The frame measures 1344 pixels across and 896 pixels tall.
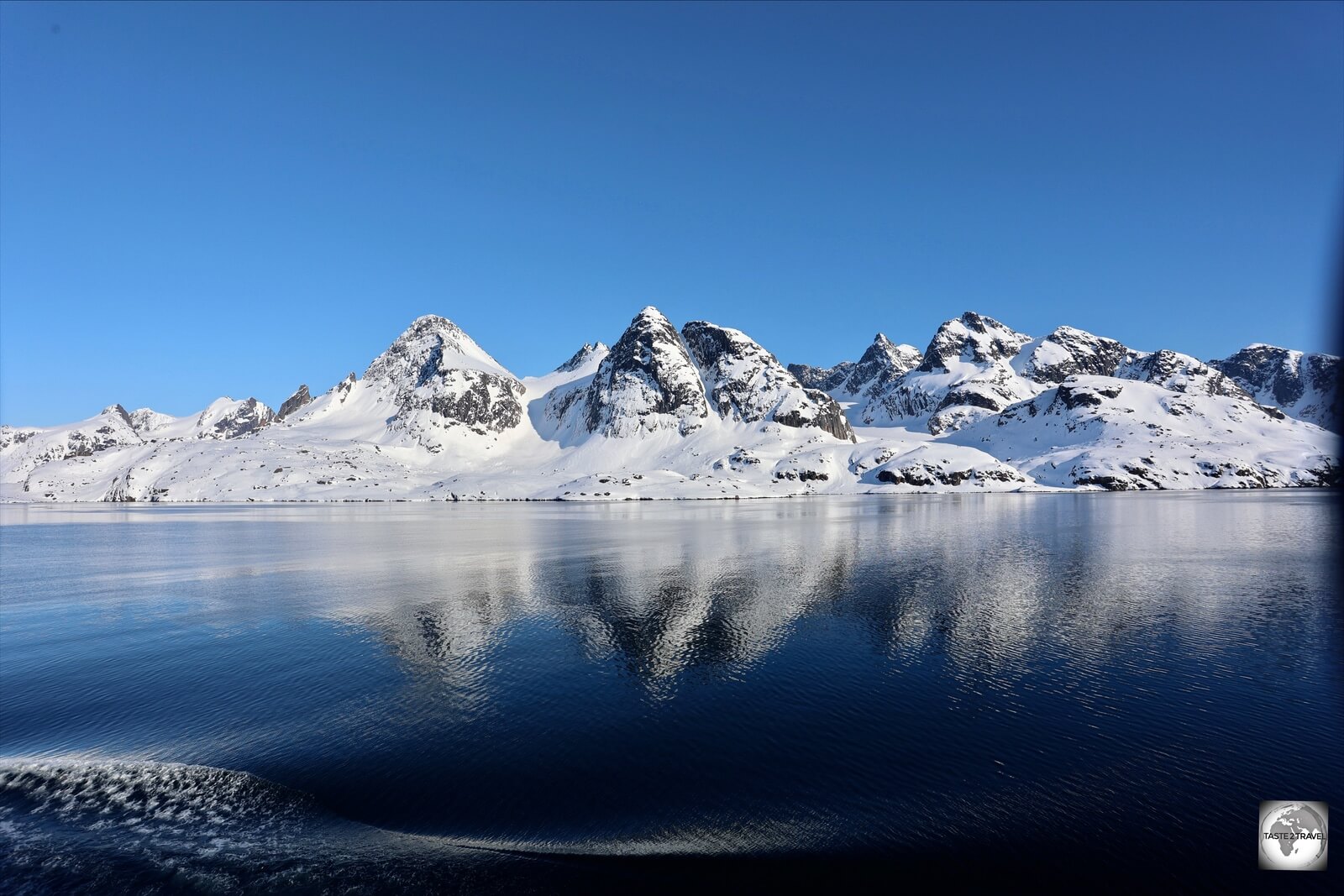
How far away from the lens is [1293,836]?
15.1m

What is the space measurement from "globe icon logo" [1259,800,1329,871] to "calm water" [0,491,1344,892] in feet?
1.43

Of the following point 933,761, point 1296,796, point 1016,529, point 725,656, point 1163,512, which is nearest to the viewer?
point 1296,796

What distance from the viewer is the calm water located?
1463 centimetres

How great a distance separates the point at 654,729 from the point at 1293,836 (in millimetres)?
16098

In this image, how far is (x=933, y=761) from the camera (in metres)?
18.6

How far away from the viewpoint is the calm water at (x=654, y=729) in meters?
14.6

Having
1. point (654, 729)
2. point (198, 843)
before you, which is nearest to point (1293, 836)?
point (654, 729)

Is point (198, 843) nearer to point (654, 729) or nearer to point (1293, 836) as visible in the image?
point (654, 729)

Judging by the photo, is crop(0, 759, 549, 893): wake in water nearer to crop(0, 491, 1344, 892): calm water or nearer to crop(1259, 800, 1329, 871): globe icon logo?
crop(0, 491, 1344, 892): calm water

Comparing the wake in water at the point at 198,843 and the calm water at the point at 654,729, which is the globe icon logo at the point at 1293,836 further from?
the wake in water at the point at 198,843

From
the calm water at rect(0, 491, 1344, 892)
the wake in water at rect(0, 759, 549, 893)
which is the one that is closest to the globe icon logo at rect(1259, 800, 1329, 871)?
the calm water at rect(0, 491, 1344, 892)

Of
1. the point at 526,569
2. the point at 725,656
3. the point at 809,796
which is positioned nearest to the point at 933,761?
the point at 809,796

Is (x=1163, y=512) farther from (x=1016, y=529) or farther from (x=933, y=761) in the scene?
(x=933, y=761)

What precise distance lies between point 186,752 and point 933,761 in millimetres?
22260
